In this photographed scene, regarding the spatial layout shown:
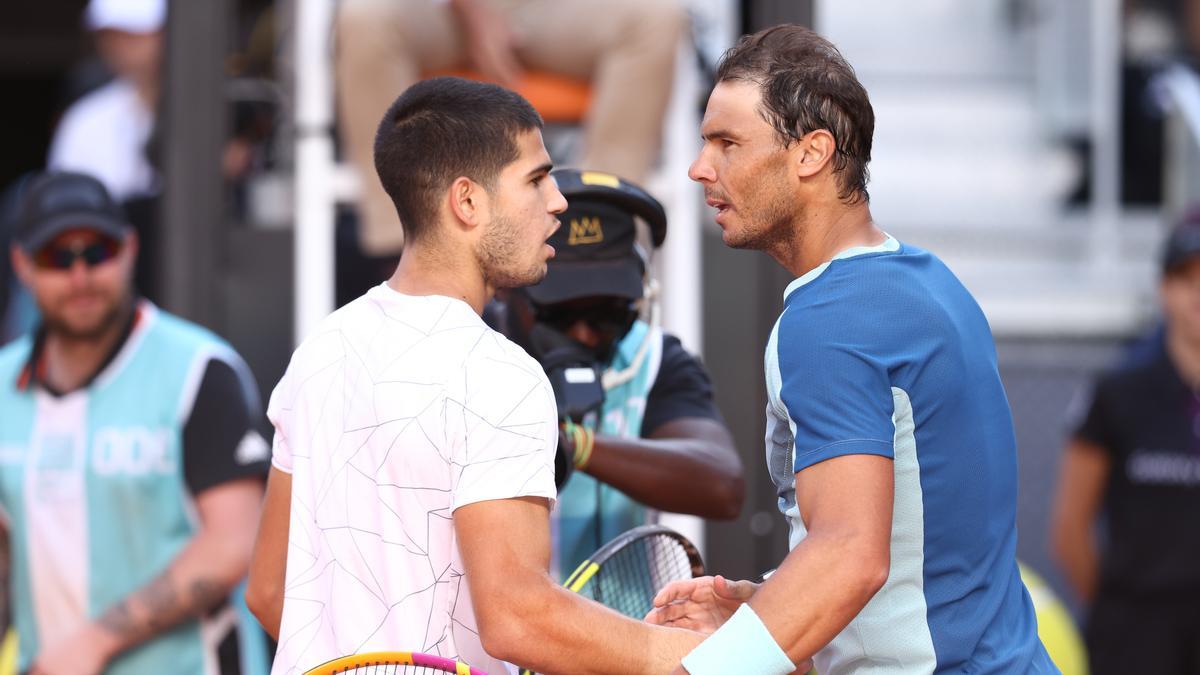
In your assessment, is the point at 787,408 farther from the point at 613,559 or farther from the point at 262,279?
the point at 262,279

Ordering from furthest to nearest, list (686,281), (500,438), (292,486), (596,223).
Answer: (686,281), (596,223), (292,486), (500,438)

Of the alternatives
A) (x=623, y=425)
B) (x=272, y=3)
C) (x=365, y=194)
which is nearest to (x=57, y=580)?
(x=365, y=194)

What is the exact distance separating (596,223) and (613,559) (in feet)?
2.83

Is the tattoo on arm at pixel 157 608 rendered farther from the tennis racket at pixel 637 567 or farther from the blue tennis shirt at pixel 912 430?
the blue tennis shirt at pixel 912 430

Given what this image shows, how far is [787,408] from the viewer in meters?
2.31

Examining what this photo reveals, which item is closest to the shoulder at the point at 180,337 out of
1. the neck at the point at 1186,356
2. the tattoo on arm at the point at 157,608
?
the tattoo on arm at the point at 157,608

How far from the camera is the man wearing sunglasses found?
433 centimetres

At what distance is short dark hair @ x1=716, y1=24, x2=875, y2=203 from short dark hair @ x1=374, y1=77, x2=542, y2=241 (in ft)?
1.18

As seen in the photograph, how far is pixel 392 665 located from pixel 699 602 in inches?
22.4

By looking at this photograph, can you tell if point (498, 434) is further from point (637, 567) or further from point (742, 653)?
point (637, 567)

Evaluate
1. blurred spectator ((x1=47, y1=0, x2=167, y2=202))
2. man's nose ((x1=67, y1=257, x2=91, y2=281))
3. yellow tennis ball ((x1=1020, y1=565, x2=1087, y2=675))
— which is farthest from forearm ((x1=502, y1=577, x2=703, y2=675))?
blurred spectator ((x1=47, y1=0, x2=167, y2=202))

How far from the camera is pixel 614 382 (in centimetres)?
346

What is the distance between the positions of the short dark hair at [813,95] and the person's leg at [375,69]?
2240 millimetres

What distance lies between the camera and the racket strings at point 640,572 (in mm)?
2717
